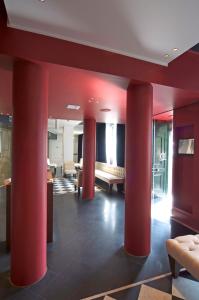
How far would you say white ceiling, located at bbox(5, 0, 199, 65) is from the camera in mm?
1708

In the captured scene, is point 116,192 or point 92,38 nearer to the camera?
point 92,38

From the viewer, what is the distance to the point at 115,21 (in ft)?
6.26

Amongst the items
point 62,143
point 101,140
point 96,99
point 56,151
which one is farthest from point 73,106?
point 56,151

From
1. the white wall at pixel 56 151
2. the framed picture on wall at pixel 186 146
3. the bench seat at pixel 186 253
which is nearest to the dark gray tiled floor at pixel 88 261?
the bench seat at pixel 186 253

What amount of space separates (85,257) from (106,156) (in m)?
6.08

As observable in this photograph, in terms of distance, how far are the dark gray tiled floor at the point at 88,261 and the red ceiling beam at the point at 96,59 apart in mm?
2537

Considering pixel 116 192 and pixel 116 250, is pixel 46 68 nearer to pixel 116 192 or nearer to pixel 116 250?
pixel 116 250

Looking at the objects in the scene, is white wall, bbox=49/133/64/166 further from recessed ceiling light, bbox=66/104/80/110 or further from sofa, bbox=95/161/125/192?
recessed ceiling light, bbox=66/104/80/110

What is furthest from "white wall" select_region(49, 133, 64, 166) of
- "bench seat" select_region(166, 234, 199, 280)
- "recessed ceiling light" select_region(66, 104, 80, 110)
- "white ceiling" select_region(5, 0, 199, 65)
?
"bench seat" select_region(166, 234, 199, 280)

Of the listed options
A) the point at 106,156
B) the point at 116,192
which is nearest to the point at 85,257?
the point at 116,192

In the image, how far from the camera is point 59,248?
9.76 ft

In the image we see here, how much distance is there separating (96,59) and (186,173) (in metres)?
3.13

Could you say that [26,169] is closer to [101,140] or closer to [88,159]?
[88,159]

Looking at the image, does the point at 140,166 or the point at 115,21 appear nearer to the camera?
the point at 115,21
